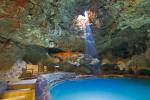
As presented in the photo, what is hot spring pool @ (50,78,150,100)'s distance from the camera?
9.41m

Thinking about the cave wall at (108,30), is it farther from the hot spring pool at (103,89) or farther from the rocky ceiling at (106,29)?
the hot spring pool at (103,89)

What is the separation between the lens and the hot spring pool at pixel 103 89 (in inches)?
371

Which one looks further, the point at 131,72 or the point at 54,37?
the point at 54,37

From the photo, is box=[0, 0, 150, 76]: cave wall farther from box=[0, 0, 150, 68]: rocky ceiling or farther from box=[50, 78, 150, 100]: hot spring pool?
box=[50, 78, 150, 100]: hot spring pool

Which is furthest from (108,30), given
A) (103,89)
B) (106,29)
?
(103,89)

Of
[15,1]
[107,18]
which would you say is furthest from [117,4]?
[15,1]

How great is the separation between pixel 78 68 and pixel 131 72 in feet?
9.52

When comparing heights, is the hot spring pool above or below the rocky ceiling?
below

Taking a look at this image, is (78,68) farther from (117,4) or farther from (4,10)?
(4,10)

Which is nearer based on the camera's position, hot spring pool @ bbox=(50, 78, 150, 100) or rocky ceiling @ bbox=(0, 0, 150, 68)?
hot spring pool @ bbox=(50, 78, 150, 100)

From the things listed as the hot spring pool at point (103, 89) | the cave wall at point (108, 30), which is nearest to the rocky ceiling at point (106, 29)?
the cave wall at point (108, 30)

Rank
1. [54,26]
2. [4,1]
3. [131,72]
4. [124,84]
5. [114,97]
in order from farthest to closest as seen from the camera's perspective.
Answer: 1. [54,26]
2. [131,72]
3. [124,84]
4. [114,97]
5. [4,1]

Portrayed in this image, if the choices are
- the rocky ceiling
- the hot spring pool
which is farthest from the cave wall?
the hot spring pool

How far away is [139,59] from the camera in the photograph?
39.7 ft
